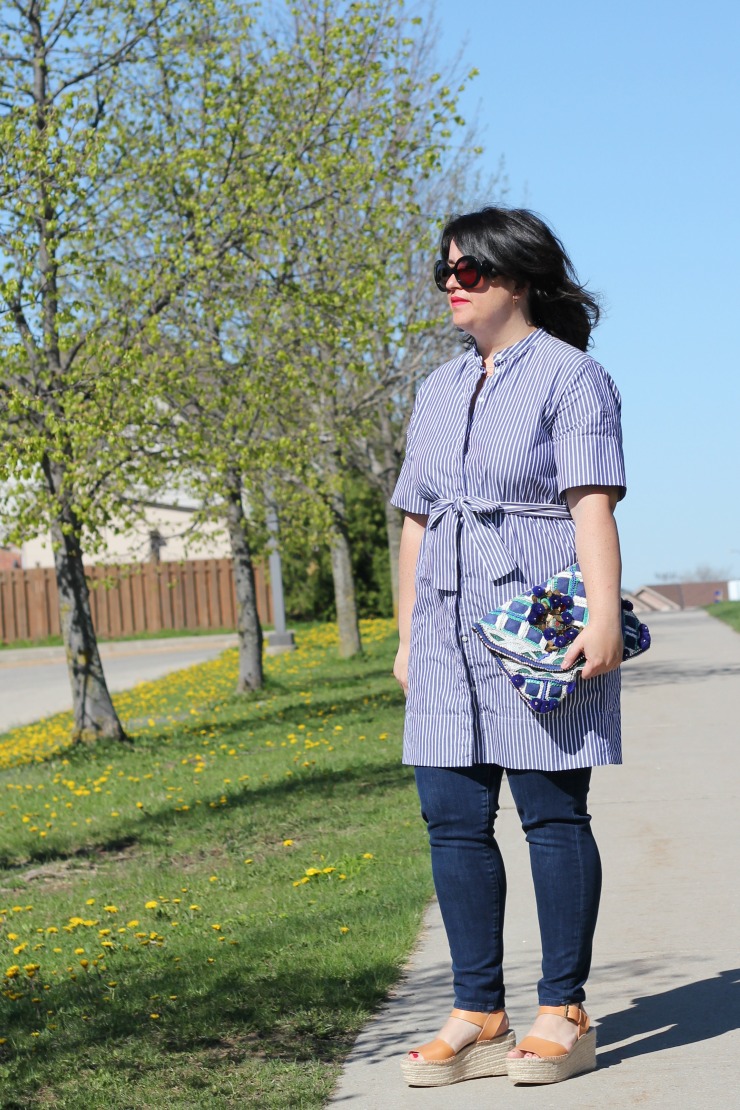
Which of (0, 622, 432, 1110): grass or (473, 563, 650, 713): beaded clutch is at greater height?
(473, 563, 650, 713): beaded clutch

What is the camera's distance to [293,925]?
17.4ft

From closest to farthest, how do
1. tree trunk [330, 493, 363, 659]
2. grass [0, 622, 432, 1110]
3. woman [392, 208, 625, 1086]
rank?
woman [392, 208, 625, 1086] → grass [0, 622, 432, 1110] → tree trunk [330, 493, 363, 659]

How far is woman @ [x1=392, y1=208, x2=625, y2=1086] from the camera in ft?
11.0

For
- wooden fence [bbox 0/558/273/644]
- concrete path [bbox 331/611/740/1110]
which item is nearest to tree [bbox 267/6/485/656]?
concrete path [bbox 331/611/740/1110]

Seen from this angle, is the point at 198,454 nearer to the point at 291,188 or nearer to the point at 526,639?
the point at 291,188

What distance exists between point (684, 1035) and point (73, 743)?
965cm

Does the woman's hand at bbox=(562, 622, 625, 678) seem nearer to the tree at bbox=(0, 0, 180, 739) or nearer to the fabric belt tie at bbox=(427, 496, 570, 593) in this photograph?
the fabric belt tie at bbox=(427, 496, 570, 593)

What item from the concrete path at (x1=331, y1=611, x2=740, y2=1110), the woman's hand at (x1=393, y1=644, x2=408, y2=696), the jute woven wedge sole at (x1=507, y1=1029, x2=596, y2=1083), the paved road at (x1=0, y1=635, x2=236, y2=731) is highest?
the woman's hand at (x1=393, y1=644, x2=408, y2=696)

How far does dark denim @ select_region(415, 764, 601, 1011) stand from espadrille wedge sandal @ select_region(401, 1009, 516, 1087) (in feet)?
0.12

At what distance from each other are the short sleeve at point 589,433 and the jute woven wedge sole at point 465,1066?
136 cm

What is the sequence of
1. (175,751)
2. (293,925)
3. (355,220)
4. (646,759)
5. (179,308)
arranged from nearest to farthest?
(293,925) → (646,759) → (175,751) → (179,308) → (355,220)

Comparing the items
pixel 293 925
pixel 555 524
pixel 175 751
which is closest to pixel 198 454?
pixel 175 751

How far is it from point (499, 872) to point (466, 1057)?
45cm

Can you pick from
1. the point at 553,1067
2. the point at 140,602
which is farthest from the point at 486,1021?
the point at 140,602
